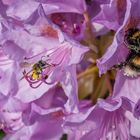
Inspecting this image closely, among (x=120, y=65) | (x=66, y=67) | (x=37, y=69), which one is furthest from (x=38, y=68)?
(x=120, y=65)

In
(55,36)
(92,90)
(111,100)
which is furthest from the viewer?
(92,90)

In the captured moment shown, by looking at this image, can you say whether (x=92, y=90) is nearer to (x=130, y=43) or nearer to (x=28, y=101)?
(x=28, y=101)

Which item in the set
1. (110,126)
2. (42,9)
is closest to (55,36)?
(42,9)

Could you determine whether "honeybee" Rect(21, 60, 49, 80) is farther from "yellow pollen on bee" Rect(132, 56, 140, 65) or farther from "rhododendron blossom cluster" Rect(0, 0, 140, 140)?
"yellow pollen on bee" Rect(132, 56, 140, 65)

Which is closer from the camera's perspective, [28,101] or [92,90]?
[28,101]

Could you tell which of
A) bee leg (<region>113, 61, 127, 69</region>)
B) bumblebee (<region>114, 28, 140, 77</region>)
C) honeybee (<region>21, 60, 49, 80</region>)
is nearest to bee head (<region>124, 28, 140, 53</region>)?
bumblebee (<region>114, 28, 140, 77</region>)

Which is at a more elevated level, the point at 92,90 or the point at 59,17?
the point at 59,17

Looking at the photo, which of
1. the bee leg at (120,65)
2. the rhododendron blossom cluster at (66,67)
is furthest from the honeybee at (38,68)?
the bee leg at (120,65)

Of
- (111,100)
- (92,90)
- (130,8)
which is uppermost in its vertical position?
(130,8)
